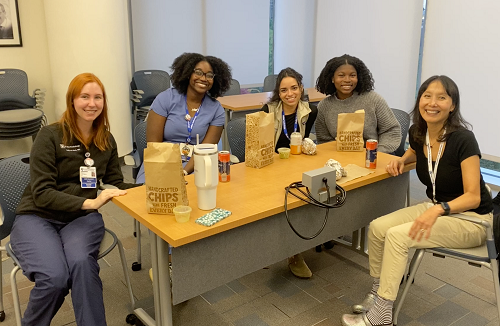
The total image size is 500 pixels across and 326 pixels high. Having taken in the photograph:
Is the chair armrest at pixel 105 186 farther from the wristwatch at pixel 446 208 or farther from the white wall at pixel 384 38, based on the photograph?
the white wall at pixel 384 38

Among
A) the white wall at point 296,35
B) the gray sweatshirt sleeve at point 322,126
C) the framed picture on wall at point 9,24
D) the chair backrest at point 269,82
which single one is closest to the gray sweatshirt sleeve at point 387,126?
the gray sweatshirt sleeve at point 322,126

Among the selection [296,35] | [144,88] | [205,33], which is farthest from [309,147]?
[296,35]

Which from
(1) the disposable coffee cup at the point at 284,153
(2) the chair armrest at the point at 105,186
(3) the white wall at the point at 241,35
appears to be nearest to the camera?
(2) the chair armrest at the point at 105,186

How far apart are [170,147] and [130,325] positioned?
1031 millimetres

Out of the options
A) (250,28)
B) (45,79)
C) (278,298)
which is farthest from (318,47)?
(278,298)

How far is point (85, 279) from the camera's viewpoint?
5.63 feet

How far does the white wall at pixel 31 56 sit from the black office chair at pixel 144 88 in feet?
2.73

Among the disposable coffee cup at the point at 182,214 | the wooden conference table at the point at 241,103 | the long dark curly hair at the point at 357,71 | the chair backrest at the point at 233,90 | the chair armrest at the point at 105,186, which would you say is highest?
the long dark curly hair at the point at 357,71

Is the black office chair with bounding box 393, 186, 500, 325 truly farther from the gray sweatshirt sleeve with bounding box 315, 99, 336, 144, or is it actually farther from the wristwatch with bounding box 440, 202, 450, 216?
the gray sweatshirt sleeve with bounding box 315, 99, 336, 144

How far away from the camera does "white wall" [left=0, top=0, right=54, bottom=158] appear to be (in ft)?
14.4

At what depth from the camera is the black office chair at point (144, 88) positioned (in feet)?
16.0

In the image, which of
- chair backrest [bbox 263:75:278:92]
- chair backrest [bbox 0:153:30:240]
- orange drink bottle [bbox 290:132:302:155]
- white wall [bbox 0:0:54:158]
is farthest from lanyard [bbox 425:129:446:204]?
white wall [bbox 0:0:54:158]

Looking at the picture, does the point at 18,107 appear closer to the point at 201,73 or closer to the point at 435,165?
the point at 201,73

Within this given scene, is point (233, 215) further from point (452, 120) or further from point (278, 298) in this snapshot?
point (452, 120)
